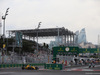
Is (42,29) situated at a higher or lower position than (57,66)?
higher

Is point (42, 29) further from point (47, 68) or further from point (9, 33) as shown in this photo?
point (47, 68)

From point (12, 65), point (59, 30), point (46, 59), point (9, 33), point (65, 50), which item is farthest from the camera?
point (9, 33)

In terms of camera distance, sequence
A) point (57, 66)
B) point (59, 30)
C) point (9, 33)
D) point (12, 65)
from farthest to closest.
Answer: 1. point (9, 33)
2. point (59, 30)
3. point (12, 65)
4. point (57, 66)

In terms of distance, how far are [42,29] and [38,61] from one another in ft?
79.3

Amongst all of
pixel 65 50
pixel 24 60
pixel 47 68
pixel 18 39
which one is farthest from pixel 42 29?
pixel 47 68

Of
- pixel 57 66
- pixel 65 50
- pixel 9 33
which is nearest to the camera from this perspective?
pixel 57 66

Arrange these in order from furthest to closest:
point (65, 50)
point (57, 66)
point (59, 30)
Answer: point (59, 30), point (65, 50), point (57, 66)

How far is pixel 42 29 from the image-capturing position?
71312mm

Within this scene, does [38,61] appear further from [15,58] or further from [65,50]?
[65,50]

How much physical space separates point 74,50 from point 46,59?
32.3ft

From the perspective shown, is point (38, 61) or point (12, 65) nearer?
point (12, 65)

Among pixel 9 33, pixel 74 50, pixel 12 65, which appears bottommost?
pixel 12 65

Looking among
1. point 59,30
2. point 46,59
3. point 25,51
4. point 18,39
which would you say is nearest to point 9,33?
point 25,51

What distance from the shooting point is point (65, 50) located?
40875 millimetres
